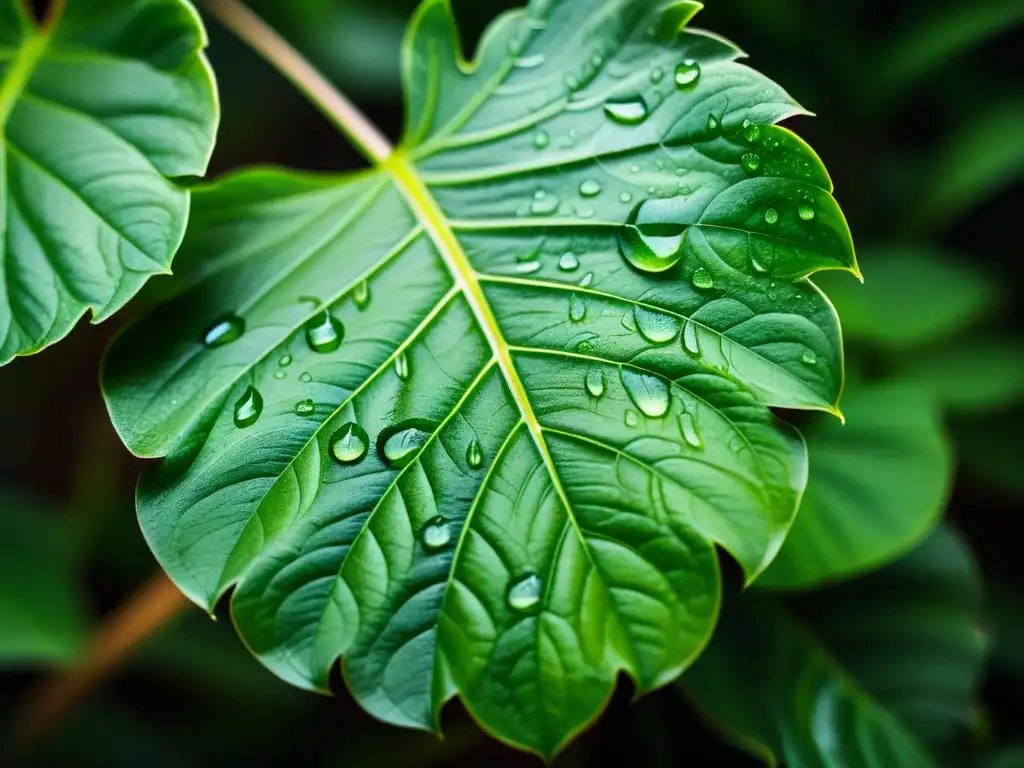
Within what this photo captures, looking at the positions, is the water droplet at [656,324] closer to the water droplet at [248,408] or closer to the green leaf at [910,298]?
the water droplet at [248,408]

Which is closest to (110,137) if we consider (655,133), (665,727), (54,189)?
(54,189)

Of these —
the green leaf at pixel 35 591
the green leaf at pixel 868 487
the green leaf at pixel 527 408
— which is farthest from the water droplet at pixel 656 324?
the green leaf at pixel 35 591

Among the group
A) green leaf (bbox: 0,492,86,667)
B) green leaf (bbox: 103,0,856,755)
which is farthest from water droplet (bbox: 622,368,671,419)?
green leaf (bbox: 0,492,86,667)

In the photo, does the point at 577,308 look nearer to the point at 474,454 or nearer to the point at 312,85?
the point at 474,454

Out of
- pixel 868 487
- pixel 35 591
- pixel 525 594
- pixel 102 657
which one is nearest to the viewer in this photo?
pixel 525 594

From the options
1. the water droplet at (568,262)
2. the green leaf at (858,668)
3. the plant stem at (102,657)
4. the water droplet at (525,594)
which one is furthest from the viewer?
the plant stem at (102,657)

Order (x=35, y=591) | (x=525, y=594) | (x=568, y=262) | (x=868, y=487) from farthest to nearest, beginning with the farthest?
1. (x=35, y=591)
2. (x=868, y=487)
3. (x=568, y=262)
4. (x=525, y=594)

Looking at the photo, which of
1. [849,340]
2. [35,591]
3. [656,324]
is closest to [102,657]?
[35,591]

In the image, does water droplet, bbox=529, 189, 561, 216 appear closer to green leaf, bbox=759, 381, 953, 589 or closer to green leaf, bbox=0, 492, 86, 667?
green leaf, bbox=759, 381, 953, 589
